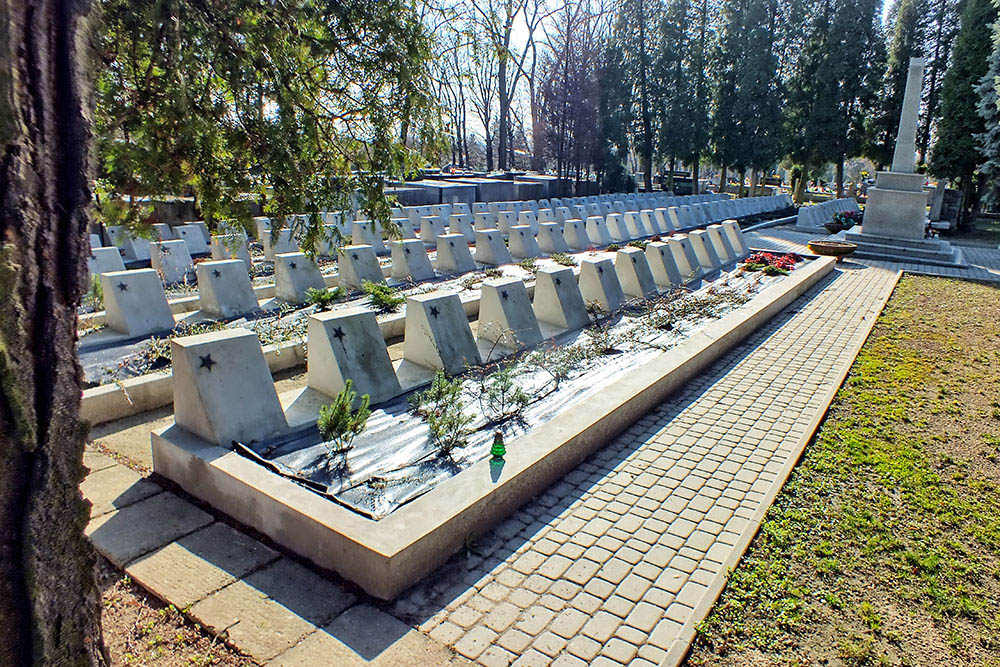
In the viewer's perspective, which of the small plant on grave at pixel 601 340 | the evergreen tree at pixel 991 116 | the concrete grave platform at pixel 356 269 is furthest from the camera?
the evergreen tree at pixel 991 116

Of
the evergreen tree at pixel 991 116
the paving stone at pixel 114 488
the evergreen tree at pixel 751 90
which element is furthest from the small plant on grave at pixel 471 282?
the evergreen tree at pixel 751 90

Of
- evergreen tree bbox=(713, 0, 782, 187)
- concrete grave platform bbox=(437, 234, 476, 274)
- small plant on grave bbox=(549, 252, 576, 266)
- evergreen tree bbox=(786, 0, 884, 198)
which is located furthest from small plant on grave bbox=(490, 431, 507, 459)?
evergreen tree bbox=(786, 0, 884, 198)

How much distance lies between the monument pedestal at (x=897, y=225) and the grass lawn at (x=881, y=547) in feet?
37.0

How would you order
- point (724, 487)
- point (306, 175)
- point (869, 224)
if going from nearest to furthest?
point (306, 175) < point (724, 487) < point (869, 224)

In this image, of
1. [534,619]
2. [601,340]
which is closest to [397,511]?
[534,619]

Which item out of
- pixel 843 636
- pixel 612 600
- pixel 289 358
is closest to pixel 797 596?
pixel 843 636

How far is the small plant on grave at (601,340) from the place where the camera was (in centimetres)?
753

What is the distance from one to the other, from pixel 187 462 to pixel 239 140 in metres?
2.17

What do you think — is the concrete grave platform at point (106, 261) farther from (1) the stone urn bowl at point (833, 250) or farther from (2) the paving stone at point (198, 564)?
(1) the stone urn bowl at point (833, 250)

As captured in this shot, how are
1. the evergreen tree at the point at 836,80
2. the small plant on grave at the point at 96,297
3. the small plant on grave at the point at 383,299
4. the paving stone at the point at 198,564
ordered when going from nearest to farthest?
the paving stone at the point at 198,564 → the small plant on grave at the point at 96,297 → the small plant on grave at the point at 383,299 → the evergreen tree at the point at 836,80

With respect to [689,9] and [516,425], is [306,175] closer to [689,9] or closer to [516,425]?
[516,425]

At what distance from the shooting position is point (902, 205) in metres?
17.2

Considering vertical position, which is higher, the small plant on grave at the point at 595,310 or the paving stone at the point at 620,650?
the small plant on grave at the point at 595,310

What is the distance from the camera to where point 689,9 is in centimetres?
3503
